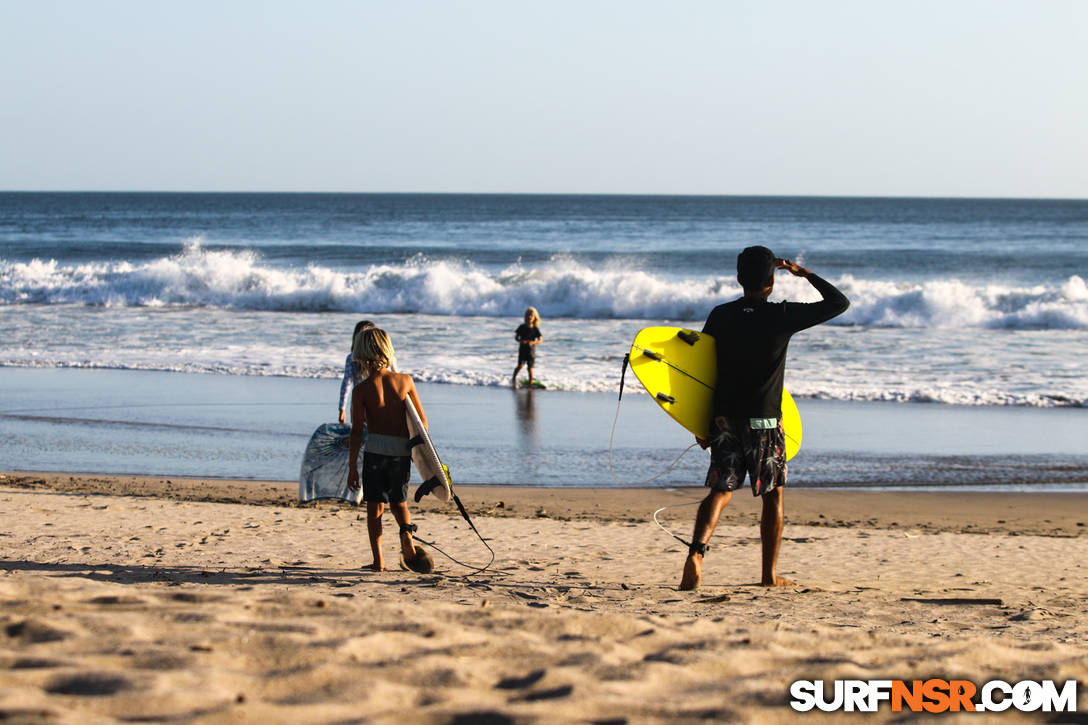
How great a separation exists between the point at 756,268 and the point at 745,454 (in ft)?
3.00

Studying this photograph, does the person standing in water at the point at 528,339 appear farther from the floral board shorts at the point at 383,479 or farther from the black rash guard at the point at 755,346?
the black rash guard at the point at 755,346

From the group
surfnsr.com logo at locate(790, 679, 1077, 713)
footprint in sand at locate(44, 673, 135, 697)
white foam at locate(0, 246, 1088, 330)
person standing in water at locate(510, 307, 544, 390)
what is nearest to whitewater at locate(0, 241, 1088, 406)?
white foam at locate(0, 246, 1088, 330)

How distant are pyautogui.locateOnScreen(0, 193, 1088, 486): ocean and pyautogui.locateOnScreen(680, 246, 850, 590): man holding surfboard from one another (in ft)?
12.5

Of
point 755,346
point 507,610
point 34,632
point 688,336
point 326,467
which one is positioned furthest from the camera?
point 326,467

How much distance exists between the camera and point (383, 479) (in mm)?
5539

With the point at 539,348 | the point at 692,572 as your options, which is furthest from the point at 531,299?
the point at 692,572

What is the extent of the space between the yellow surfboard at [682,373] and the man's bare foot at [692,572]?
64 centimetres

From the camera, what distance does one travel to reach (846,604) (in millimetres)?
4984

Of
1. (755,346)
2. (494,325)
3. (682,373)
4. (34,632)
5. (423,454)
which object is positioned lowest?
(494,325)

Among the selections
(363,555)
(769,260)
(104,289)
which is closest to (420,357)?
(363,555)

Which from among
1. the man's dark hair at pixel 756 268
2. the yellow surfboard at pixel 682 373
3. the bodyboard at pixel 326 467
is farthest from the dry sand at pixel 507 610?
the man's dark hair at pixel 756 268

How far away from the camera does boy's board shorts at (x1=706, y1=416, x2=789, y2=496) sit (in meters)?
5.01

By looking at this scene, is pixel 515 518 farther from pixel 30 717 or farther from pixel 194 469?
pixel 30 717

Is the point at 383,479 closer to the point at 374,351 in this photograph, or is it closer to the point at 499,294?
the point at 374,351
